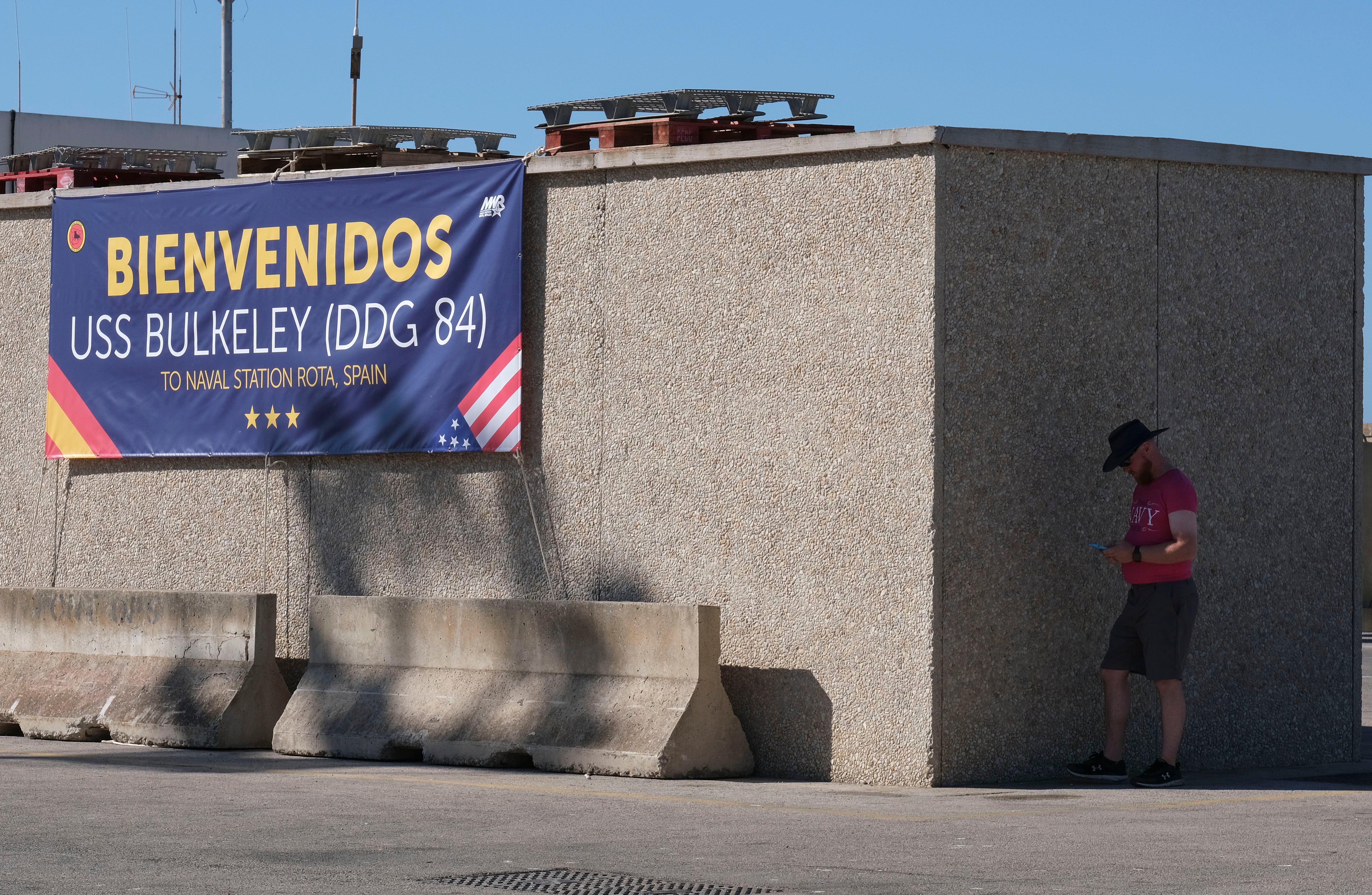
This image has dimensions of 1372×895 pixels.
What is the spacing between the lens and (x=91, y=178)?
1463cm

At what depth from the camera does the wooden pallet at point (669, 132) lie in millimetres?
11914

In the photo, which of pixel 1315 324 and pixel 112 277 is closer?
pixel 1315 324

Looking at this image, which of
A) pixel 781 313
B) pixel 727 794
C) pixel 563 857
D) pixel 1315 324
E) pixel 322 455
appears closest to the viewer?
pixel 563 857

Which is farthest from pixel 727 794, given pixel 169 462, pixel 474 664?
pixel 169 462

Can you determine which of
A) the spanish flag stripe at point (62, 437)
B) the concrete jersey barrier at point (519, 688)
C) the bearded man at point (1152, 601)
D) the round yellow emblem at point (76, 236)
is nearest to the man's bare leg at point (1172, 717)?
the bearded man at point (1152, 601)

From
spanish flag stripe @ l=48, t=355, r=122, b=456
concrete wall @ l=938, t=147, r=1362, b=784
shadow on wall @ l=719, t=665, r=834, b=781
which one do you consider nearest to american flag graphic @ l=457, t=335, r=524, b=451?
shadow on wall @ l=719, t=665, r=834, b=781

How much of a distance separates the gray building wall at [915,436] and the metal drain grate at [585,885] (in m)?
3.43

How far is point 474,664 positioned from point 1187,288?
4.46 m

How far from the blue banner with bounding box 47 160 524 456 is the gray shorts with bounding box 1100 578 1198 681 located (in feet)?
11.8

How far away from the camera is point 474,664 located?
1169 centimetres

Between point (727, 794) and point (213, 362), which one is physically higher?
point (213, 362)

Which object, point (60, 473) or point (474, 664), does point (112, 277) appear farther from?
point (474, 664)

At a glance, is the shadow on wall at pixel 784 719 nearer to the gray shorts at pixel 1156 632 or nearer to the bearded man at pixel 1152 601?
the bearded man at pixel 1152 601

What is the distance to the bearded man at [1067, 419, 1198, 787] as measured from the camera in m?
10.4
